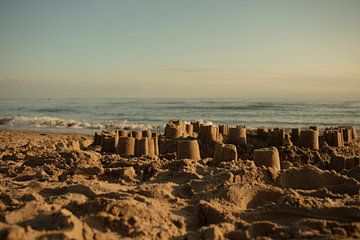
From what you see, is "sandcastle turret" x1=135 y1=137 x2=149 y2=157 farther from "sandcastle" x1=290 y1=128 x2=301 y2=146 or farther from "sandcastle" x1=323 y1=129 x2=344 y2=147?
"sandcastle" x1=323 y1=129 x2=344 y2=147

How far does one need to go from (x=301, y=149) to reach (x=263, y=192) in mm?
3350

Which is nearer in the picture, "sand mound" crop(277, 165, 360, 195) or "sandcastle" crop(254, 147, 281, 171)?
"sand mound" crop(277, 165, 360, 195)

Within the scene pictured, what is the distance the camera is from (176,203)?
3518mm

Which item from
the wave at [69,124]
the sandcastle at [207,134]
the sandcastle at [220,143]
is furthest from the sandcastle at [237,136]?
the wave at [69,124]

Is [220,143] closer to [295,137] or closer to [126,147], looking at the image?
[126,147]

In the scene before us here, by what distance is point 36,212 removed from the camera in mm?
2996

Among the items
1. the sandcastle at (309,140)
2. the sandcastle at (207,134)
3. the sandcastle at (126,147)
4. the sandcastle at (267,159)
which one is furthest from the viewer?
the sandcastle at (207,134)

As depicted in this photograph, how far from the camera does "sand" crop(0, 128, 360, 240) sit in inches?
110

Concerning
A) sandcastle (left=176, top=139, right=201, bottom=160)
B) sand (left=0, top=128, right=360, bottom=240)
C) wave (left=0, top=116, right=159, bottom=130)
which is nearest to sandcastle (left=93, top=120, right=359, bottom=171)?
sandcastle (left=176, top=139, right=201, bottom=160)

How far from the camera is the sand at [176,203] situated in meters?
2.81

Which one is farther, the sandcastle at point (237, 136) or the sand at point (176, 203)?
the sandcastle at point (237, 136)

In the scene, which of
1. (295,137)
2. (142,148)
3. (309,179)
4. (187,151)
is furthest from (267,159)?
(295,137)

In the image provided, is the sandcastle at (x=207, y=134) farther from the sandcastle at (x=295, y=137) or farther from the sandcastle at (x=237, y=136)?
the sandcastle at (x=295, y=137)

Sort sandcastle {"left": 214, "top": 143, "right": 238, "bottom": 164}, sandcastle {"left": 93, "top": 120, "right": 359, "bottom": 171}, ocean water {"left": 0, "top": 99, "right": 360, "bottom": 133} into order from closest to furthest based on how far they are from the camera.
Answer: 1. sandcastle {"left": 214, "top": 143, "right": 238, "bottom": 164}
2. sandcastle {"left": 93, "top": 120, "right": 359, "bottom": 171}
3. ocean water {"left": 0, "top": 99, "right": 360, "bottom": 133}
